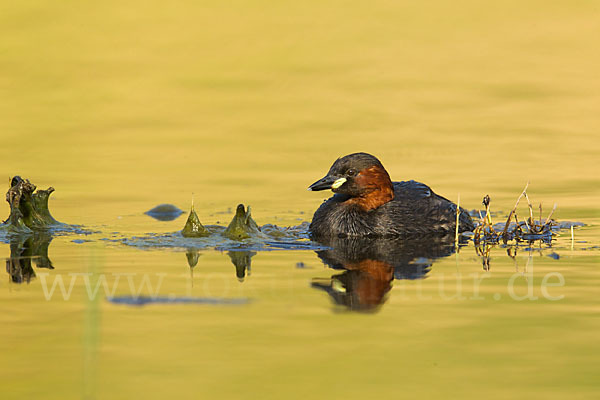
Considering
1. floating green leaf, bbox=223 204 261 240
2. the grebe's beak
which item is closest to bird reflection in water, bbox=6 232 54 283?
floating green leaf, bbox=223 204 261 240

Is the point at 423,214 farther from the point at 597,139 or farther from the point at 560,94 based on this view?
the point at 560,94

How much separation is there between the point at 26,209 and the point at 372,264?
4460 millimetres

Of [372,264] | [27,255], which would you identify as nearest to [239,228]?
[372,264]

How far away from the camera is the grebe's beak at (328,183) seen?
1162 centimetres

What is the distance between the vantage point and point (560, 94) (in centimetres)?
2238

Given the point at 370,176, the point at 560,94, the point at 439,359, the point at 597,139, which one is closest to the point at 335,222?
the point at 370,176

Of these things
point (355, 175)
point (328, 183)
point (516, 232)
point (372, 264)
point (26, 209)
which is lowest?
point (372, 264)

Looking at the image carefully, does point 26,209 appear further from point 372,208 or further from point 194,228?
point 372,208

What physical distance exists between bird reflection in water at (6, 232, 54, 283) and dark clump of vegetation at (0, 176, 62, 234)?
208 mm

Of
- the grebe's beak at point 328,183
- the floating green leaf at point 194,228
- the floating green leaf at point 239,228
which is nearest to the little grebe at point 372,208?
the grebe's beak at point 328,183

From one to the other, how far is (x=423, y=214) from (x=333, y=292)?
4.22 m

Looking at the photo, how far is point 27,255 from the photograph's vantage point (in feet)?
32.2

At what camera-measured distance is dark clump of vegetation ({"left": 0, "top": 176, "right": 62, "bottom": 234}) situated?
36.4ft

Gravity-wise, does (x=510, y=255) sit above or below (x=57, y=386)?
above
